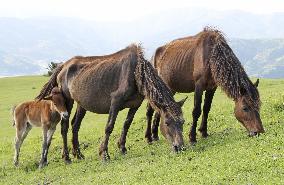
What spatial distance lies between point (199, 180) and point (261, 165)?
50.4 inches

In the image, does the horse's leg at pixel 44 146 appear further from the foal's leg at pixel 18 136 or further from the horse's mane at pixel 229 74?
the horse's mane at pixel 229 74

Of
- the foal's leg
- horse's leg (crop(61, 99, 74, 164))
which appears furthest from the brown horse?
the foal's leg

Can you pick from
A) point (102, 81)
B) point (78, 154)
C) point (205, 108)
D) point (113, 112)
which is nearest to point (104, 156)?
point (113, 112)

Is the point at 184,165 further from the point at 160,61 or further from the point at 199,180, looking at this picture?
the point at 160,61

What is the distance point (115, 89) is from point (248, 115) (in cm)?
410

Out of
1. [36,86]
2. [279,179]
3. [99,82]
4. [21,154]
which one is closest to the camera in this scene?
[279,179]

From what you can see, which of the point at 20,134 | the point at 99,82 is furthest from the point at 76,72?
the point at 20,134

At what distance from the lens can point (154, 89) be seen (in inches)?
482

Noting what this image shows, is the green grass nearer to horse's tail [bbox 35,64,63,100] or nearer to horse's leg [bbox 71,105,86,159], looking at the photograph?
horse's leg [bbox 71,105,86,159]

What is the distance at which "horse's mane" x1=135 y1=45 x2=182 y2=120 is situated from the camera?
12.0m

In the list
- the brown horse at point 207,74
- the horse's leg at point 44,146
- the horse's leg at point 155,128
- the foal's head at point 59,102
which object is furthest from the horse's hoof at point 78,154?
the horse's leg at point 155,128

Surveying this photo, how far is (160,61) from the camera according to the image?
52.5ft

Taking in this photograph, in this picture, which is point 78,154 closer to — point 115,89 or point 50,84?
point 50,84

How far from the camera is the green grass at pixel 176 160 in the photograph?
8805 mm
